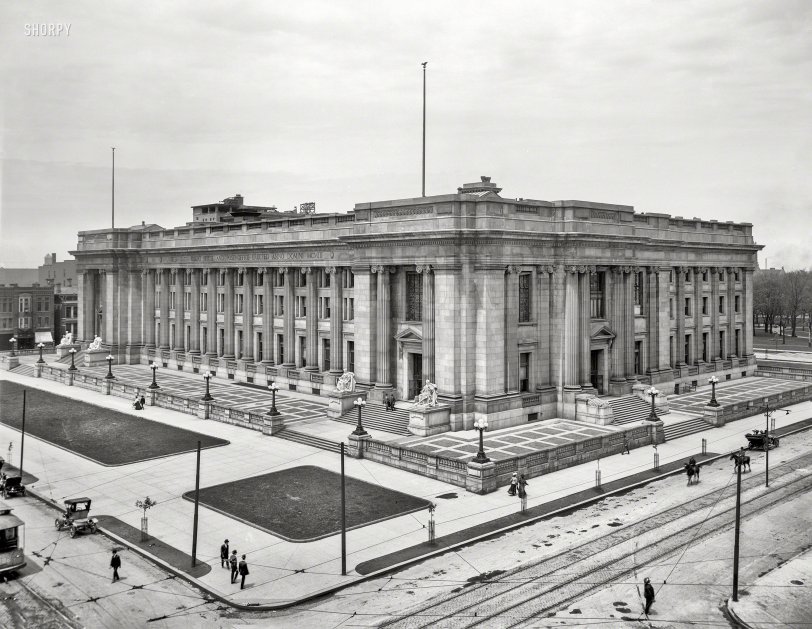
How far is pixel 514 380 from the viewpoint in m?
55.3

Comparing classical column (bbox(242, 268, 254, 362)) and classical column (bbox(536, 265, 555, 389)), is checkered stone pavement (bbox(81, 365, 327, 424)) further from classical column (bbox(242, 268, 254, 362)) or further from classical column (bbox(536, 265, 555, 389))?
classical column (bbox(536, 265, 555, 389))

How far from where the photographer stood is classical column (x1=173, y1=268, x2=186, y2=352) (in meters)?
86.0

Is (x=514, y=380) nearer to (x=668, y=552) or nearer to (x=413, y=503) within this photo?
(x=413, y=503)

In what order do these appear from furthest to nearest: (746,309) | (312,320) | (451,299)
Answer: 1. (746,309)
2. (312,320)
3. (451,299)

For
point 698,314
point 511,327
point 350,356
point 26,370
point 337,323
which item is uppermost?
point 698,314

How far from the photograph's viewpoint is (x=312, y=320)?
7012 cm

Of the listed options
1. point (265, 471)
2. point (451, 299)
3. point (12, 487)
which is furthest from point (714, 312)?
point (12, 487)

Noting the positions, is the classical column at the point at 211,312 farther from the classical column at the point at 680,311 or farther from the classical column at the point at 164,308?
the classical column at the point at 680,311

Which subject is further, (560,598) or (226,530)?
(226,530)

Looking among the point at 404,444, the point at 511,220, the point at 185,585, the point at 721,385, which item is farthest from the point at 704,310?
the point at 185,585

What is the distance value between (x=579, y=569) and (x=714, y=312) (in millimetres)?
54531

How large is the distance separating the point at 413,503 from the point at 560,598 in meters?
12.3

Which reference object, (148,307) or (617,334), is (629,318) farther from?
(148,307)

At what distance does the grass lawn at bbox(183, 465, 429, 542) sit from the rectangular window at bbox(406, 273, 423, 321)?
1697cm
